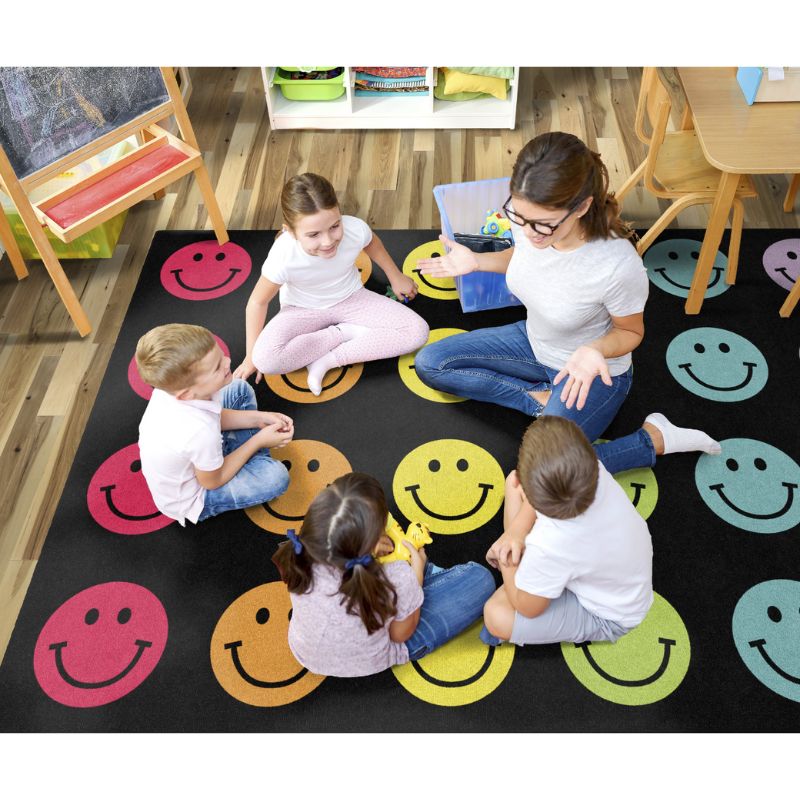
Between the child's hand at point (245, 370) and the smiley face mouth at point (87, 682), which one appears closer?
the smiley face mouth at point (87, 682)

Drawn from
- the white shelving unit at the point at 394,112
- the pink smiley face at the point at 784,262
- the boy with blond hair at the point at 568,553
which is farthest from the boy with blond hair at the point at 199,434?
Answer: the pink smiley face at the point at 784,262

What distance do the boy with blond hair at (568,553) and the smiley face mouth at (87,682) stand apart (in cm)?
90

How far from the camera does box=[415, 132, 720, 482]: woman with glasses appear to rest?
67.9 inches

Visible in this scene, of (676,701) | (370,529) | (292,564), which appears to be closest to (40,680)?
(292,564)

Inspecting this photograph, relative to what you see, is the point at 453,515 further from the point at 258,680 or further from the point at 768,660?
the point at 768,660

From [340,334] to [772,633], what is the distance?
1.53 metres

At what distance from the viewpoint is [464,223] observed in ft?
9.41

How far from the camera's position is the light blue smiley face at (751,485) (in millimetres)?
2188

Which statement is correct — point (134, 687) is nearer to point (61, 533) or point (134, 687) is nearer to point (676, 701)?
point (61, 533)

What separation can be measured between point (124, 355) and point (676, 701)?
2.02 metres

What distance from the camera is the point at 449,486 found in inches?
89.7

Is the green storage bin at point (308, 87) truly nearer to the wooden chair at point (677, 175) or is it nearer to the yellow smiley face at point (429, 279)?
the yellow smiley face at point (429, 279)

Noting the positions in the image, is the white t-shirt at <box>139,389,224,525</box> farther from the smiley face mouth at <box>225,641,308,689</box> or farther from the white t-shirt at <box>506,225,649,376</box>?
the white t-shirt at <box>506,225,649,376</box>

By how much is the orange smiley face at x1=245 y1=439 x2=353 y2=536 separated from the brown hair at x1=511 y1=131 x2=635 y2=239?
1.01 meters
